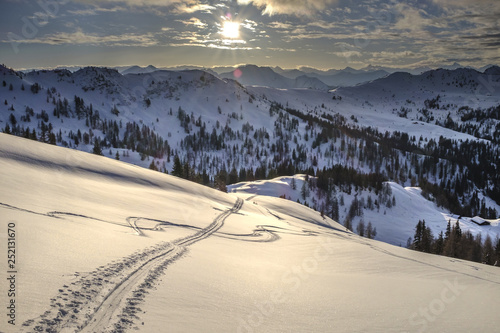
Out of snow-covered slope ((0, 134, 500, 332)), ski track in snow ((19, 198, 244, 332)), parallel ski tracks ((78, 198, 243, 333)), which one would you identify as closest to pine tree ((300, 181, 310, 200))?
snow-covered slope ((0, 134, 500, 332))

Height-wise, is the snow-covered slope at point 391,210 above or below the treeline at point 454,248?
below

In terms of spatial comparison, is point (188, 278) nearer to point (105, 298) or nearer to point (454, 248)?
point (105, 298)

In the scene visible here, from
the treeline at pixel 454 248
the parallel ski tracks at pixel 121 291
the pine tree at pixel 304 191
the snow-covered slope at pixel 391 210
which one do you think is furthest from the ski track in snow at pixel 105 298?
the pine tree at pixel 304 191

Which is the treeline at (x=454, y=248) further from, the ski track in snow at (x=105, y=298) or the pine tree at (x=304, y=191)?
the ski track in snow at (x=105, y=298)

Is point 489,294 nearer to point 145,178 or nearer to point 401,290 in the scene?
point 401,290

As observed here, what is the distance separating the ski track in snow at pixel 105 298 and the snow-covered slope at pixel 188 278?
0.03 meters

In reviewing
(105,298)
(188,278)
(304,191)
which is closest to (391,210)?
(304,191)

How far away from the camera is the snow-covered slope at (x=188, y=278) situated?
23.5 feet

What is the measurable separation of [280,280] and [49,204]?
11788 millimetres

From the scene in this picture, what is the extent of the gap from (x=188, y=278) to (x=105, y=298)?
285 cm

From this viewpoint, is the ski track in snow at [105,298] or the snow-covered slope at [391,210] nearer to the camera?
the ski track in snow at [105,298]

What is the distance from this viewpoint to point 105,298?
7652 mm

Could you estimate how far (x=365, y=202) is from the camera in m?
149

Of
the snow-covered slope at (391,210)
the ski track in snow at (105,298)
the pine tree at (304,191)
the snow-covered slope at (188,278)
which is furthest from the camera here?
the pine tree at (304,191)
